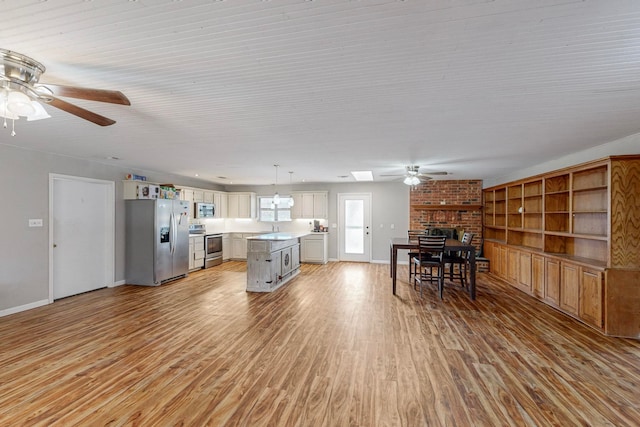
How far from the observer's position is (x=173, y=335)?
128 inches

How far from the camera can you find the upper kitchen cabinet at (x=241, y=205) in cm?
859

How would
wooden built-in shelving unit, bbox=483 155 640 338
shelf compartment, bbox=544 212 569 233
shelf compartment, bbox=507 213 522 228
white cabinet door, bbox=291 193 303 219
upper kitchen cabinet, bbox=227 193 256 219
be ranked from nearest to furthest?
wooden built-in shelving unit, bbox=483 155 640 338
shelf compartment, bbox=544 212 569 233
shelf compartment, bbox=507 213 522 228
white cabinet door, bbox=291 193 303 219
upper kitchen cabinet, bbox=227 193 256 219

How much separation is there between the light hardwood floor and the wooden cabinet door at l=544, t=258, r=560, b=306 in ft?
1.28

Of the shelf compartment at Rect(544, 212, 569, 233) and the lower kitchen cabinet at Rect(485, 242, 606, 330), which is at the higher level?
the shelf compartment at Rect(544, 212, 569, 233)

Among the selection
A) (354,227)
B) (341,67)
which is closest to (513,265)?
(354,227)

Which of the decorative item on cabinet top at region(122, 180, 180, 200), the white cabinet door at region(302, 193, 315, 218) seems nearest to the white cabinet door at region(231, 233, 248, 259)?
the white cabinet door at region(302, 193, 315, 218)

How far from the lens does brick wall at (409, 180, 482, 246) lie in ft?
24.4

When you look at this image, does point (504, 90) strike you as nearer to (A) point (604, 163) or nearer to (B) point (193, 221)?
(A) point (604, 163)

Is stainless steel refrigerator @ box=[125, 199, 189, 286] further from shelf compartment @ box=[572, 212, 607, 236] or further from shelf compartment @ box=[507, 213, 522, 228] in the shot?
shelf compartment @ box=[507, 213, 522, 228]

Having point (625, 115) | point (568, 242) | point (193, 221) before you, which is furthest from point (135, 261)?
point (568, 242)

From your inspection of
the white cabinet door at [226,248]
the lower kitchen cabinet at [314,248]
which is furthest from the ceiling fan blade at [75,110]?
the white cabinet door at [226,248]

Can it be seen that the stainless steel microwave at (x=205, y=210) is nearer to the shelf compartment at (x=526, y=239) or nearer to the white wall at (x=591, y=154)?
the shelf compartment at (x=526, y=239)

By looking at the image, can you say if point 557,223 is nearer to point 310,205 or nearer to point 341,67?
point 341,67

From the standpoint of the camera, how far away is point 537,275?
4695 millimetres
